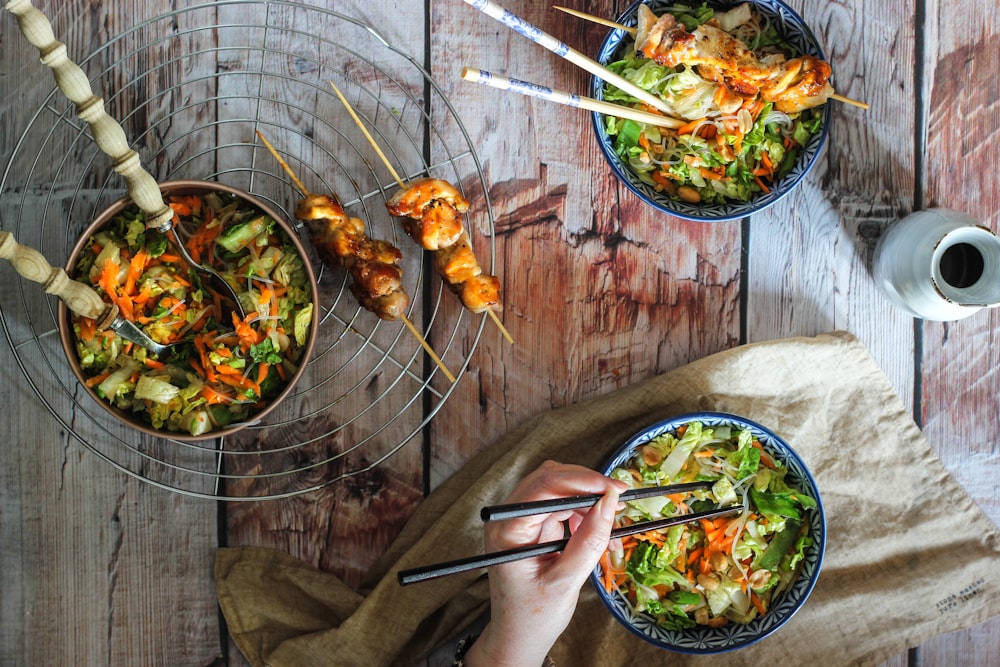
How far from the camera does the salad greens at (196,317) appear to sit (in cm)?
229

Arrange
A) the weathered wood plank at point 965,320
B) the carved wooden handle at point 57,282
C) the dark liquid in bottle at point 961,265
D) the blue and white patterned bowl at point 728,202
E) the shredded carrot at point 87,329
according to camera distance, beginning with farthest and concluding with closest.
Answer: the weathered wood plank at point 965,320, the dark liquid in bottle at point 961,265, the blue and white patterned bowl at point 728,202, the shredded carrot at point 87,329, the carved wooden handle at point 57,282

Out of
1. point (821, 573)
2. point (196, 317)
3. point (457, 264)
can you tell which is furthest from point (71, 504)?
point (821, 573)

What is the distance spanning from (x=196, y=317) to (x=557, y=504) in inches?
46.6

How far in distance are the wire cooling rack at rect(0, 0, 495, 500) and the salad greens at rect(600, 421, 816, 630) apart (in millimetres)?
716

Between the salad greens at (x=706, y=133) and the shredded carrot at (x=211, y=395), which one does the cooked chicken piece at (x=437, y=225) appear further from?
the shredded carrot at (x=211, y=395)

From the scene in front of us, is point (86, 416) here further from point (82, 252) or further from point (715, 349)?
point (715, 349)

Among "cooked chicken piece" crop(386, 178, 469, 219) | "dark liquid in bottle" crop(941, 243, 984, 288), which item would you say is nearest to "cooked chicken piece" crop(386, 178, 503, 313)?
"cooked chicken piece" crop(386, 178, 469, 219)

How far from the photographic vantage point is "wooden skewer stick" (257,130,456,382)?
2.47 metres

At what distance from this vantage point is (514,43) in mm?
2691

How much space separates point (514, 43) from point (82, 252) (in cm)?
149

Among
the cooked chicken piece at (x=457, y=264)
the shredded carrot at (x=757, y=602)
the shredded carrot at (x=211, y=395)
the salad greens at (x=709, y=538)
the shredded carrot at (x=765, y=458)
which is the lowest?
the shredded carrot at (x=757, y=602)

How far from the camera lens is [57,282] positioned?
2.00 metres

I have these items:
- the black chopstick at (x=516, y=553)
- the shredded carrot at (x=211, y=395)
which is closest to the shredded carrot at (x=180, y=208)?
the shredded carrot at (x=211, y=395)

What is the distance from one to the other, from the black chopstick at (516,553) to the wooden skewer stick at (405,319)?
26.2 inches
